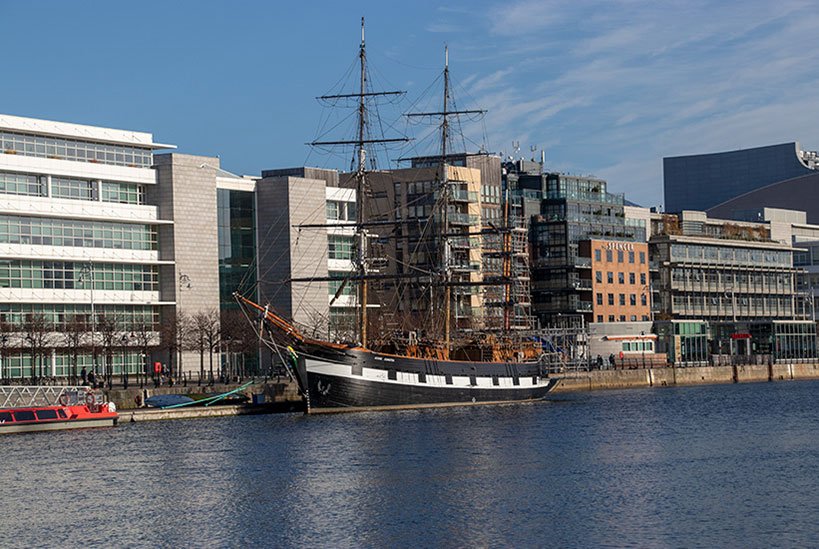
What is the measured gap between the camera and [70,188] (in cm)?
12950

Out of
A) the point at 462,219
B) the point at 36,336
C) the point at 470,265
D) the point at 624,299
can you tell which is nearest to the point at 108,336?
the point at 36,336

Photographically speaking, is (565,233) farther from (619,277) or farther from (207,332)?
(207,332)

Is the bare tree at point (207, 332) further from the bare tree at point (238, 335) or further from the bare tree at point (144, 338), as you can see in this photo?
the bare tree at point (144, 338)

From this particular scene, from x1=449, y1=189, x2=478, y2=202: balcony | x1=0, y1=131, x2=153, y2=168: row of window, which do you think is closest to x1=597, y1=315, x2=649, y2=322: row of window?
x1=449, y1=189, x2=478, y2=202: balcony

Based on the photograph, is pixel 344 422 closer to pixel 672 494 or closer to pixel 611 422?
pixel 611 422

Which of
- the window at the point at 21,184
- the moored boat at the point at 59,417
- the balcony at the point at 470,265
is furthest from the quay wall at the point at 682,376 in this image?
the moored boat at the point at 59,417

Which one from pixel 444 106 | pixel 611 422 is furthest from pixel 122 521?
pixel 444 106

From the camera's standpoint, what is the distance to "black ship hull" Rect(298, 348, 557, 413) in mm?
105812

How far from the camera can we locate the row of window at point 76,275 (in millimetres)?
124625

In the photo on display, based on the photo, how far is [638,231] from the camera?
632 feet

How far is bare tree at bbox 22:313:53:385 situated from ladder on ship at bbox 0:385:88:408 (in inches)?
534

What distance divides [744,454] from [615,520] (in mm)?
23903

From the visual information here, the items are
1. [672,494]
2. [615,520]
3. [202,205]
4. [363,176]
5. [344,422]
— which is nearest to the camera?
[615,520]

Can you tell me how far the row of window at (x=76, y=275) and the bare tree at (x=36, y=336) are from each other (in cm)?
415
